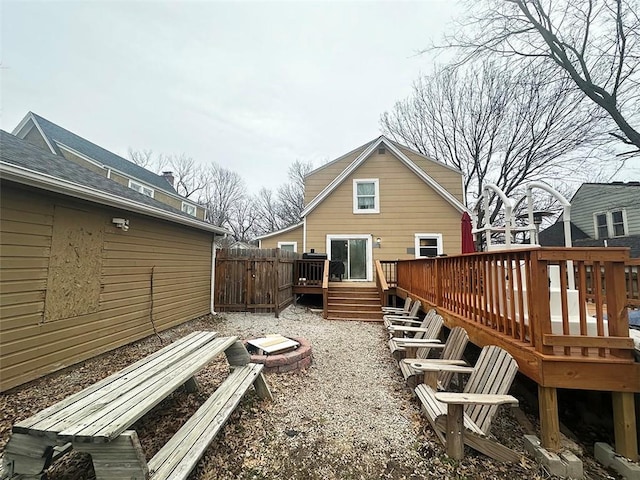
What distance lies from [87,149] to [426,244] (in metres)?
17.0

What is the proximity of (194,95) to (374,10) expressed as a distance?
8.71 metres

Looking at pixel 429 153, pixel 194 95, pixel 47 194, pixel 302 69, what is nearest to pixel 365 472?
pixel 47 194

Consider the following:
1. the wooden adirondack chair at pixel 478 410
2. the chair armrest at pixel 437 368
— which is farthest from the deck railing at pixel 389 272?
the wooden adirondack chair at pixel 478 410

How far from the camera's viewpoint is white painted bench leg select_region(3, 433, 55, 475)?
157 cm

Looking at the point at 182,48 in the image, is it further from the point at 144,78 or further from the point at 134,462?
the point at 134,462

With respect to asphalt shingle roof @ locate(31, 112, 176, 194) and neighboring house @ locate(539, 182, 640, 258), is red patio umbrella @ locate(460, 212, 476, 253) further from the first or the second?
asphalt shingle roof @ locate(31, 112, 176, 194)

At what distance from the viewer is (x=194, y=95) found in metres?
12.9

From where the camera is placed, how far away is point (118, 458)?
5.11 feet

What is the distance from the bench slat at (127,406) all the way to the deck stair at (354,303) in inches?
238

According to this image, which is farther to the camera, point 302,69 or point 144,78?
point 302,69

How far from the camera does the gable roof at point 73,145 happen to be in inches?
472

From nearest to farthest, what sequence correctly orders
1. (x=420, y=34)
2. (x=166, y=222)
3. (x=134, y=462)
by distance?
(x=134, y=462) < (x=166, y=222) < (x=420, y=34)

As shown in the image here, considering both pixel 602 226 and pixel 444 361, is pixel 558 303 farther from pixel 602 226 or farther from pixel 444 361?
pixel 602 226

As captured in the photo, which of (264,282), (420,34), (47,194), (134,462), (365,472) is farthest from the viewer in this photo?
(420,34)
